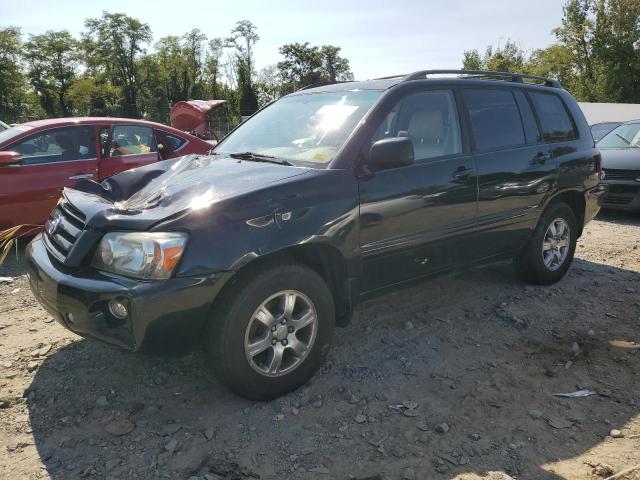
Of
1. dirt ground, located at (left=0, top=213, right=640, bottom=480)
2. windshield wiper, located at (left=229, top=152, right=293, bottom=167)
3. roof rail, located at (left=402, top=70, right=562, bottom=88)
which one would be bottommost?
dirt ground, located at (left=0, top=213, right=640, bottom=480)

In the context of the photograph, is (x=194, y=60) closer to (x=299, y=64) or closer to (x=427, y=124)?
(x=299, y=64)

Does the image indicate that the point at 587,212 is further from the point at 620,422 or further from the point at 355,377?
the point at 355,377

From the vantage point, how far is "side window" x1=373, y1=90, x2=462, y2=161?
3.60m

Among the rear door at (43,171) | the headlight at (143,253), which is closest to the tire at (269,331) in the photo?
the headlight at (143,253)

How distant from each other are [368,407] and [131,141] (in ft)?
16.1

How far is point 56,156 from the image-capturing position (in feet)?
19.7

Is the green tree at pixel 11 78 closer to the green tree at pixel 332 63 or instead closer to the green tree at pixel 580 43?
the green tree at pixel 332 63

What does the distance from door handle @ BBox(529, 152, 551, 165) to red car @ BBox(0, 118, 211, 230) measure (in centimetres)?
451

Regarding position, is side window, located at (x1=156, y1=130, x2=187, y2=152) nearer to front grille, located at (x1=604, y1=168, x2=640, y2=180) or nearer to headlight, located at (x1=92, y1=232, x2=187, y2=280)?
headlight, located at (x1=92, y1=232, x2=187, y2=280)

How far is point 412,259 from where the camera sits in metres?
3.62

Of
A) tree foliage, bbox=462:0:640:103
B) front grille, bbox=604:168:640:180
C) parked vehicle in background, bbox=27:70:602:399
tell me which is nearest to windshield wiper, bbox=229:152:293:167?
parked vehicle in background, bbox=27:70:602:399

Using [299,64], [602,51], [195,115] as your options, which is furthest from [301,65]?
[195,115]

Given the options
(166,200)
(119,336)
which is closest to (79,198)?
(166,200)

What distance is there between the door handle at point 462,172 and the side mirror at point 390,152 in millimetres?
715
